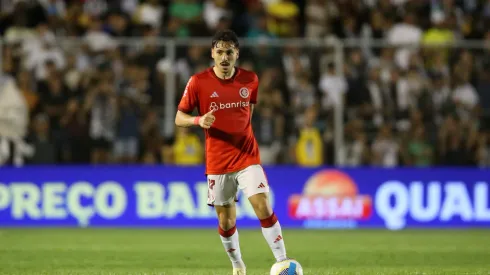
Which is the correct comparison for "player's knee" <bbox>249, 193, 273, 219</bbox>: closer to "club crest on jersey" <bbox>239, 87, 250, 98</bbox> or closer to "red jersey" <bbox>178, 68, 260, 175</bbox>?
"red jersey" <bbox>178, 68, 260, 175</bbox>

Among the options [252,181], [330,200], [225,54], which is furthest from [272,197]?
[225,54]

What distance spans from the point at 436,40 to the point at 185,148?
6421 mm

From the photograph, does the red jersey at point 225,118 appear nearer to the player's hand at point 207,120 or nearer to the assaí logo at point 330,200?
the player's hand at point 207,120

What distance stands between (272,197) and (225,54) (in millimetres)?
9860

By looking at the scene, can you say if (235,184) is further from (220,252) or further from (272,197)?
(272,197)

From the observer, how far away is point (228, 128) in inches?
373

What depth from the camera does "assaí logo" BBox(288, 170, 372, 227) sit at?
61.8 ft

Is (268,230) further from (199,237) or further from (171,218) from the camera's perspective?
(171,218)

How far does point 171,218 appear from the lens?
734 inches

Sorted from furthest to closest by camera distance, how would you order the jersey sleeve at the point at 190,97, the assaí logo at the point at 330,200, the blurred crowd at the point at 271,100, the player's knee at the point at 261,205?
the assaí logo at the point at 330,200 → the blurred crowd at the point at 271,100 → the jersey sleeve at the point at 190,97 → the player's knee at the point at 261,205

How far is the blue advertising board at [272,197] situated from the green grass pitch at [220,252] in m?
0.63

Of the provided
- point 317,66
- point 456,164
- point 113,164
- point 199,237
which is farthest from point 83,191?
point 456,164

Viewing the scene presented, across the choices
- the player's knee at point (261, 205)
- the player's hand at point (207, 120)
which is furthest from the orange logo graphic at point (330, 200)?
the player's hand at point (207, 120)

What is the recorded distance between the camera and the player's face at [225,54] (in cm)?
930
